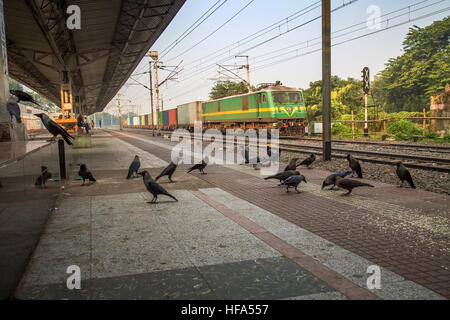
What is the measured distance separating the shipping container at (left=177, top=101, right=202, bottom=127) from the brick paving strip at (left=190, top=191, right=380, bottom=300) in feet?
108

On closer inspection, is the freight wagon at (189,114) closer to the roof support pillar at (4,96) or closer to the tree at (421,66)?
the tree at (421,66)

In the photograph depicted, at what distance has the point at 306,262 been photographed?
144 inches

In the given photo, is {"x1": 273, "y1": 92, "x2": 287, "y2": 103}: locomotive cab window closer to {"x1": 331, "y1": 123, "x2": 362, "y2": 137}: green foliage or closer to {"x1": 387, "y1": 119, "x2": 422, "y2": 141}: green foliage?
{"x1": 331, "y1": 123, "x2": 362, "y2": 137}: green foliage

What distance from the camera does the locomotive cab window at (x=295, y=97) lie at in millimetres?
24375

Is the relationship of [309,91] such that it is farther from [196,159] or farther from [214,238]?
[214,238]

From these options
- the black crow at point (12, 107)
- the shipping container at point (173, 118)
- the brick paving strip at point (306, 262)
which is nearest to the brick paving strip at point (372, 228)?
the brick paving strip at point (306, 262)

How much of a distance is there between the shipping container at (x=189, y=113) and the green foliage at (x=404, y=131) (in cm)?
2139

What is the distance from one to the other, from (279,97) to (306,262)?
21.0 metres

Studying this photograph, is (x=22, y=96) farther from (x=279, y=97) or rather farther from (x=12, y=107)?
(x=279, y=97)

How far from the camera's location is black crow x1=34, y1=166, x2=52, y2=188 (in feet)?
15.2

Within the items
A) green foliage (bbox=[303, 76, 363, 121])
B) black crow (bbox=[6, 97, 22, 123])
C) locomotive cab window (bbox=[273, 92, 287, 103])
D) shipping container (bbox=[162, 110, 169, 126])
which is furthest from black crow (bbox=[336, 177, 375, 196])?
shipping container (bbox=[162, 110, 169, 126])

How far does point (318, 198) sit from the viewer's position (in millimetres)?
6789
